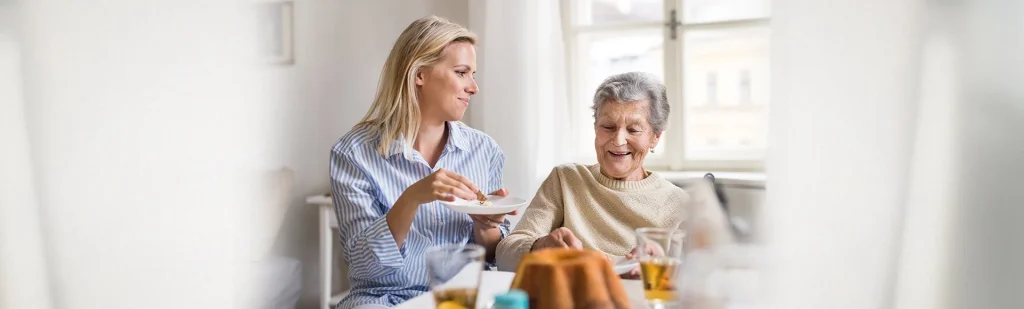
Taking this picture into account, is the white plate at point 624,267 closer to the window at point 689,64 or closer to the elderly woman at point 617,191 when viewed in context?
the elderly woman at point 617,191

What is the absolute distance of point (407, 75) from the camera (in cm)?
164

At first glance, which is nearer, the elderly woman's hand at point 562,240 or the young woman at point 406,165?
the elderly woman's hand at point 562,240

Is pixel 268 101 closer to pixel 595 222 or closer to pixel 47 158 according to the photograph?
pixel 47 158

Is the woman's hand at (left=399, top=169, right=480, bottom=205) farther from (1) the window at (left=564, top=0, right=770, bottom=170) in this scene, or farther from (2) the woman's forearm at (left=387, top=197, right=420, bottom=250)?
(1) the window at (left=564, top=0, right=770, bottom=170)

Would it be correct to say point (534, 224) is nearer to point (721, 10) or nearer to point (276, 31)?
point (276, 31)

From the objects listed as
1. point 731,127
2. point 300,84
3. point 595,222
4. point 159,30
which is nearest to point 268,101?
point 300,84

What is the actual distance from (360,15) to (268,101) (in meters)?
0.38

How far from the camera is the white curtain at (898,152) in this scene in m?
1.88

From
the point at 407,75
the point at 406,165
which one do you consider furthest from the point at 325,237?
the point at 407,75

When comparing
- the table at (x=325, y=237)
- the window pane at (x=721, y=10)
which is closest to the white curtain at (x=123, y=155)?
the table at (x=325, y=237)

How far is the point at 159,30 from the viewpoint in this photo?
167 centimetres

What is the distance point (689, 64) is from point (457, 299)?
2225 millimetres

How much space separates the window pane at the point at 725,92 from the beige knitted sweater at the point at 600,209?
124 cm

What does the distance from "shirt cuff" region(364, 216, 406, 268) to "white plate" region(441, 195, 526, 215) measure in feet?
0.50
